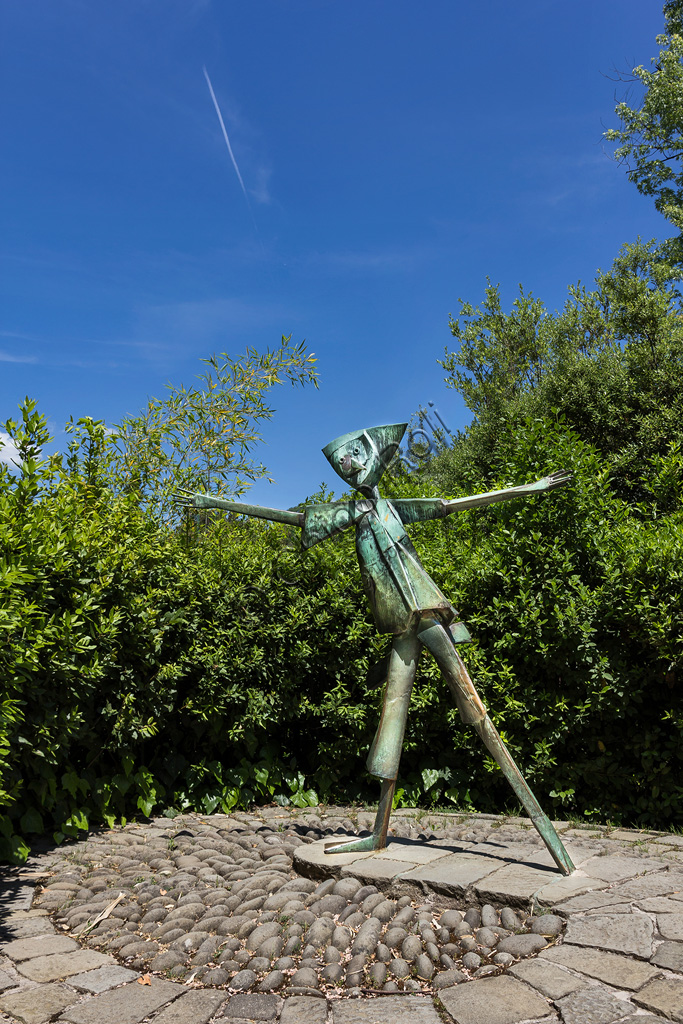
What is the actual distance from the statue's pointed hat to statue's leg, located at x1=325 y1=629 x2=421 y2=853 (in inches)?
40.3

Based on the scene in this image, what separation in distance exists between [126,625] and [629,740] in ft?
13.5

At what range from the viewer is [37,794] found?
4918 mm

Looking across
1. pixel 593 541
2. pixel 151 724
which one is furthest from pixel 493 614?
pixel 151 724

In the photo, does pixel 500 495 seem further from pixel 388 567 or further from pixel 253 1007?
pixel 253 1007

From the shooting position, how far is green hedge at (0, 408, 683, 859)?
5027 millimetres

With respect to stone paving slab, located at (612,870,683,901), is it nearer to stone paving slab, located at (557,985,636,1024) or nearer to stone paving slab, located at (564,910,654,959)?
stone paving slab, located at (564,910,654,959)

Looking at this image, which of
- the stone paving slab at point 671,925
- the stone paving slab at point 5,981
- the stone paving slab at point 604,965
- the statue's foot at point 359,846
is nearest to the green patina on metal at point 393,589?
the statue's foot at point 359,846

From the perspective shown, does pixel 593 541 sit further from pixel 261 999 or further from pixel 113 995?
pixel 113 995

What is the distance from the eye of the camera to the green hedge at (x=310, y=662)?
16.5ft

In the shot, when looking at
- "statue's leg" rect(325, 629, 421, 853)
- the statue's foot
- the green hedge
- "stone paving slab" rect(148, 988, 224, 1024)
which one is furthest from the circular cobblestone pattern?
the green hedge

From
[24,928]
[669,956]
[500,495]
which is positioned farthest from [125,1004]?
[500,495]

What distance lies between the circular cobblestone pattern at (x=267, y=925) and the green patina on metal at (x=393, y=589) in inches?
25.0

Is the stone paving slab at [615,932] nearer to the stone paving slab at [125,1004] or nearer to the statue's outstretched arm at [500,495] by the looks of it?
the stone paving slab at [125,1004]

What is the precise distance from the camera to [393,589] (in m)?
4.14
